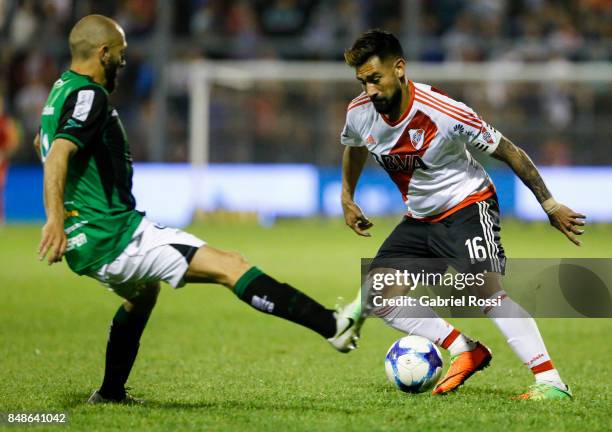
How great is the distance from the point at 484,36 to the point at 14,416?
2023 centimetres

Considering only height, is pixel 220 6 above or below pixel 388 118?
above

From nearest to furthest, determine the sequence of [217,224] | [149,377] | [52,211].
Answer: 1. [52,211]
2. [149,377]
3. [217,224]

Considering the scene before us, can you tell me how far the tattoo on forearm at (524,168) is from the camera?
5945mm

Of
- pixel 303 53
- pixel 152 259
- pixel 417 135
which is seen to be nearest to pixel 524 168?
pixel 417 135

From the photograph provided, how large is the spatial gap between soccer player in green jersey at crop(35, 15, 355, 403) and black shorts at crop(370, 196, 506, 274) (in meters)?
1.24

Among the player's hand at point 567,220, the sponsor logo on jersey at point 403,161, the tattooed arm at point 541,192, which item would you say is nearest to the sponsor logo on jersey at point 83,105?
the sponsor logo on jersey at point 403,161

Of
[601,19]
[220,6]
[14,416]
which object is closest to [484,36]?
[601,19]

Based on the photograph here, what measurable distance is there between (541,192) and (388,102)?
1.00 m

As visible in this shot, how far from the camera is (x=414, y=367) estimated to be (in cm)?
614

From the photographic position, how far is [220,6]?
25062 millimetres

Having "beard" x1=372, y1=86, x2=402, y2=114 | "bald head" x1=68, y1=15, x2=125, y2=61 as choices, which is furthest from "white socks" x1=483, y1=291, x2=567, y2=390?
"bald head" x1=68, y1=15, x2=125, y2=61

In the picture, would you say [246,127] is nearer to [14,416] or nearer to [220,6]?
[220,6]

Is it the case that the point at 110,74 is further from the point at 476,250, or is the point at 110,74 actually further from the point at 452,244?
the point at 476,250

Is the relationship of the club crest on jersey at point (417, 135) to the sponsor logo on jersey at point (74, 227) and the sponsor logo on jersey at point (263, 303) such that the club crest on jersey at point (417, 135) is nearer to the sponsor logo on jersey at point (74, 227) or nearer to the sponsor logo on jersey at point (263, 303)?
the sponsor logo on jersey at point (263, 303)
